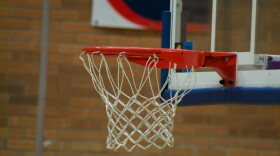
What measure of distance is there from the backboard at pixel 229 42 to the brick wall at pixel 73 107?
722 millimetres

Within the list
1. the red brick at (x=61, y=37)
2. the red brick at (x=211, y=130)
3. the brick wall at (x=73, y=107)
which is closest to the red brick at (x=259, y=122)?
the brick wall at (x=73, y=107)

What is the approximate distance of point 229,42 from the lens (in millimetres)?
2018

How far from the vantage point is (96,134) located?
2758 millimetres

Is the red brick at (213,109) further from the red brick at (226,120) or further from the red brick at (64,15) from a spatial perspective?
the red brick at (64,15)

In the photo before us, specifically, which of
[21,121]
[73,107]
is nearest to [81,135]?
[73,107]

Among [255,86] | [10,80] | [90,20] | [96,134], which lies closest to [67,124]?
[96,134]

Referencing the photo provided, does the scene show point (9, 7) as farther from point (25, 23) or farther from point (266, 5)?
point (266, 5)

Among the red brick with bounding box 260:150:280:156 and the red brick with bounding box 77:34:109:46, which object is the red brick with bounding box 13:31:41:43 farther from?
the red brick with bounding box 260:150:280:156

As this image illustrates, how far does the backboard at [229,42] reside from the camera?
6.17 ft

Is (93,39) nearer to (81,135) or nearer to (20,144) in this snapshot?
(81,135)

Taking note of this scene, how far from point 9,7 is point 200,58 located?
55.3 inches

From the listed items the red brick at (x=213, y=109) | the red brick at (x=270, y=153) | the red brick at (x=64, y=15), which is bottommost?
the red brick at (x=270, y=153)

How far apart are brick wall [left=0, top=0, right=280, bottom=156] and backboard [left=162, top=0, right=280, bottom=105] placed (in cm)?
72

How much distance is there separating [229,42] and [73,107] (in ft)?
3.49
